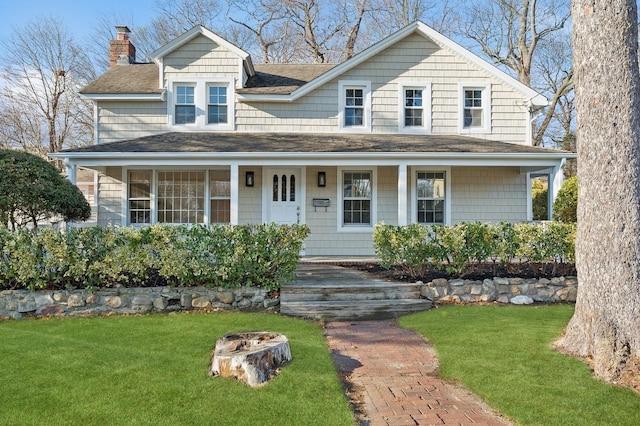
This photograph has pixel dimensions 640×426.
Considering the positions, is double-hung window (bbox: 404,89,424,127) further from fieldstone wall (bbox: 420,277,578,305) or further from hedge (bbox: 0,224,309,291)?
hedge (bbox: 0,224,309,291)

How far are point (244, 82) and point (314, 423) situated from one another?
1051 cm

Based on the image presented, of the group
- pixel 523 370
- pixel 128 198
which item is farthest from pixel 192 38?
pixel 523 370

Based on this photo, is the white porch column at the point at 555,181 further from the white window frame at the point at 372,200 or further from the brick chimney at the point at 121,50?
the brick chimney at the point at 121,50

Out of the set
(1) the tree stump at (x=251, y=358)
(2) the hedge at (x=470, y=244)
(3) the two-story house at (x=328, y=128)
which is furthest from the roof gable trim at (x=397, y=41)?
(1) the tree stump at (x=251, y=358)

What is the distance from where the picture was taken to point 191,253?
720 centimetres

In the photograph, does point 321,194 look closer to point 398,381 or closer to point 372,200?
point 372,200

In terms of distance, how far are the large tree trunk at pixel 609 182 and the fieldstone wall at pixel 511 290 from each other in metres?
2.79

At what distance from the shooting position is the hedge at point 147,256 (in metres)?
7.05

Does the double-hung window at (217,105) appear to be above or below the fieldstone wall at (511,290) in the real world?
above

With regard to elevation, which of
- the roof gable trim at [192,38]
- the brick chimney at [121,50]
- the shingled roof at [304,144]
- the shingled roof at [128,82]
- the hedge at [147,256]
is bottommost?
the hedge at [147,256]

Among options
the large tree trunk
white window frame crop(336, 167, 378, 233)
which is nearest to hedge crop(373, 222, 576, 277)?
the large tree trunk

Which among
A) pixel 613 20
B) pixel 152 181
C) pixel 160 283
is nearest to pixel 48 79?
pixel 152 181

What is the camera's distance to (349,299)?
732cm

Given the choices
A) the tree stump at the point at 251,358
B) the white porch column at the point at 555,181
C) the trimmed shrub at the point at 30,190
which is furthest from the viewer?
the white porch column at the point at 555,181
